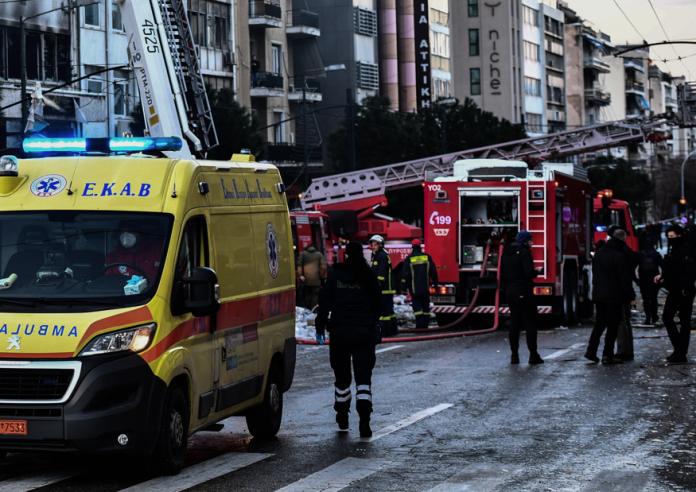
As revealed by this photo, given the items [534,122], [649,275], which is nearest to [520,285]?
[649,275]

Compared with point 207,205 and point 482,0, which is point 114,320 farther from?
point 482,0

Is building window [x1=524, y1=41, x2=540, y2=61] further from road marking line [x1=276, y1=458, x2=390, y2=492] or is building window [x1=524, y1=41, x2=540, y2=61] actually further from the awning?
road marking line [x1=276, y1=458, x2=390, y2=492]

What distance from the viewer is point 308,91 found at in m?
58.8

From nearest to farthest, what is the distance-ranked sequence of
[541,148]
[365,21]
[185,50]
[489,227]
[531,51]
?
[489,227], [185,50], [541,148], [365,21], [531,51]

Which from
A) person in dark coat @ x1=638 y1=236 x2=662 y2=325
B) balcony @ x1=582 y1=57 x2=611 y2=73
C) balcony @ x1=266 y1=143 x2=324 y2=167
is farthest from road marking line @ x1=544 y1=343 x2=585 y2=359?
balcony @ x1=582 y1=57 x2=611 y2=73

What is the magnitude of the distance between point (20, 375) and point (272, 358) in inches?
121

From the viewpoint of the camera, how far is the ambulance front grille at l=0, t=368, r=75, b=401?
24.0 feet

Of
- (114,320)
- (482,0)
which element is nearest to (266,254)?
(114,320)

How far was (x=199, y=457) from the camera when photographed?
898 centimetres

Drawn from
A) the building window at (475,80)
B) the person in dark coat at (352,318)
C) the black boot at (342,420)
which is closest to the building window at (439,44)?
the building window at (475,80)

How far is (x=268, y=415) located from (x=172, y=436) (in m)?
1.98

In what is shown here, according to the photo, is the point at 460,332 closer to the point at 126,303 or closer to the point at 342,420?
the point at 342,420

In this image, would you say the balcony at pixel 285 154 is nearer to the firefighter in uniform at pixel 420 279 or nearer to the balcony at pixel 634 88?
the firefighter in uniform at pixel 420 279

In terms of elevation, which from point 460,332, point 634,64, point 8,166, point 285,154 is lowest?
point 460,332
